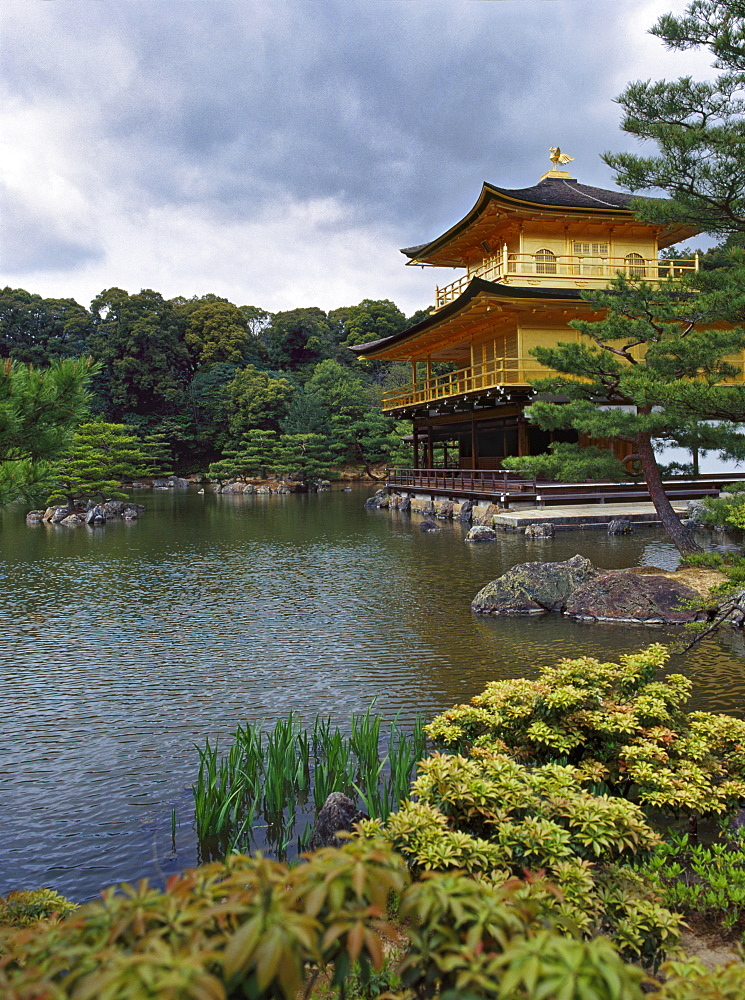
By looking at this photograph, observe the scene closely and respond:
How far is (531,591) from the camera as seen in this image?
9.63 m

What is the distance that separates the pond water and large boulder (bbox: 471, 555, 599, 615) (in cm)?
34

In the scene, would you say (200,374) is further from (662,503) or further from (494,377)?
(662,503)

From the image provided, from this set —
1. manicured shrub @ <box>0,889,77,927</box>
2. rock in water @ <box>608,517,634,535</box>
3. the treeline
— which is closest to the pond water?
rock in water @ <box>608,517,634,535</box>

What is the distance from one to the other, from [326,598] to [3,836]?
674 centimetres

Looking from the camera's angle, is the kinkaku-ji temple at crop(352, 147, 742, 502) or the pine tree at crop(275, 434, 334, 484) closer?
the kinkaku-ji temple at crop(352, 147, 742, 502)

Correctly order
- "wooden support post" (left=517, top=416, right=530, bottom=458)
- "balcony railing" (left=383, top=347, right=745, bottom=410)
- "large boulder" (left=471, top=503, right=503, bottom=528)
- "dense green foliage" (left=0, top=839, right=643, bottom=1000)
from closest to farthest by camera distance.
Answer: "dense green foliage" (left=0, top=839, right=643, bottom=1000) < "large boulder" (left=471, top=503, right=503, bottom=528) < "balcony railing" (left=383, top=347, right=745, bottom=410) < "wooden support post" (left=517, top=416, right=530, bottom=458)

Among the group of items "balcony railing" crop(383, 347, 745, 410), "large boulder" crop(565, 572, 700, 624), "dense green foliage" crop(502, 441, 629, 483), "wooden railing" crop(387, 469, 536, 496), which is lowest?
"large boulder" crop(565, 572, 700, 624)

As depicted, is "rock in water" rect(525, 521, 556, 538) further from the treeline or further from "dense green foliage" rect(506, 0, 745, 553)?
the treeline

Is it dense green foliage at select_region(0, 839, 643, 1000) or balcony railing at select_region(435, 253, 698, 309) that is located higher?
balcony railing at select_region(435, 253, 698, 309)

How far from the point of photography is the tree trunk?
37.0 ft

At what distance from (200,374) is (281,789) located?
161ft

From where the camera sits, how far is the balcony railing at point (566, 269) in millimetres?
22484

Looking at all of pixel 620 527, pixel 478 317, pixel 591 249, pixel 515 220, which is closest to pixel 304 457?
pixel 478 317

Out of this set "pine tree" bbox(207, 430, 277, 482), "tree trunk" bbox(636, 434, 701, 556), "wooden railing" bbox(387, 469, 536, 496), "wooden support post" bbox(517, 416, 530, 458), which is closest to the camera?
"tree trunk" bbox(636, 434, 701, 556)
